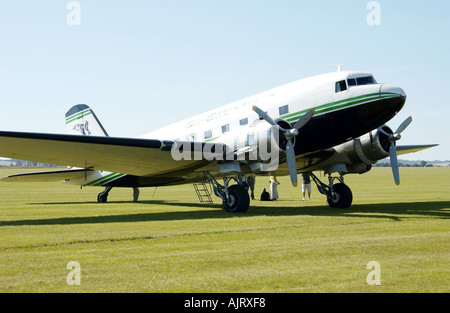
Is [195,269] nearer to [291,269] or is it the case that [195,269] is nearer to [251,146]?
[291,269]

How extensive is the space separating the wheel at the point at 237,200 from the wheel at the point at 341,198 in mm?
4551

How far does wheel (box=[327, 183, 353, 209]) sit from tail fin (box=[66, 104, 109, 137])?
1323 cm

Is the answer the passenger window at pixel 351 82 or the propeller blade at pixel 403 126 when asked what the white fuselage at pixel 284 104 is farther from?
the propeller blade at pixel 403 126

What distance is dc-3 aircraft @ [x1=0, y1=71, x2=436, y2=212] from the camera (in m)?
16.2

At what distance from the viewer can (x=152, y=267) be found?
25.7ft

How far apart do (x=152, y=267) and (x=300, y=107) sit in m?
10.9

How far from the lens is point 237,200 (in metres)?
18.0

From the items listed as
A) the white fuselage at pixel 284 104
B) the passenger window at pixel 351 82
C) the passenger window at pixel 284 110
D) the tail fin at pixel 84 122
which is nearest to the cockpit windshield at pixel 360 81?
the passenger window at pixel 351 82

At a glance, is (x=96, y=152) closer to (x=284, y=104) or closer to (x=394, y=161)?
(x=284, y=104)

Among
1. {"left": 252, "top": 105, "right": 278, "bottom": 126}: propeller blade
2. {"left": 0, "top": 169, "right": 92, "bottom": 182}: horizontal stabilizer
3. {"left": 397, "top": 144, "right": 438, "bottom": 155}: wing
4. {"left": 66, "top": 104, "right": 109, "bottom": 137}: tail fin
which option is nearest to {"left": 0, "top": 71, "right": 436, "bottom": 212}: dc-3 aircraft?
{"left": 252, "top": 105, "right": 278, "bottom": 126}: propeller blade
